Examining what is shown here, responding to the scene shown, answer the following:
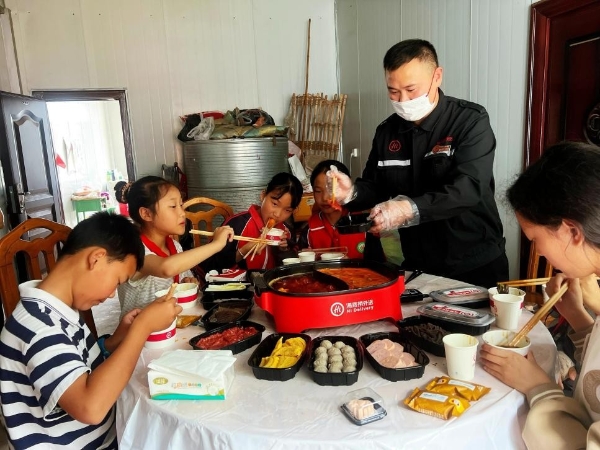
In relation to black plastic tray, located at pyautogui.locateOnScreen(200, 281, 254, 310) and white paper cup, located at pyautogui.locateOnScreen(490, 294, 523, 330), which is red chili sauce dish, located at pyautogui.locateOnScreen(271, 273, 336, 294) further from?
white paper cup, located at pyautogui.locateOnScreen(490, 294, 523, 330)

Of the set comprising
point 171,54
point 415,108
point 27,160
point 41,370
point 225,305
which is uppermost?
point 171,54

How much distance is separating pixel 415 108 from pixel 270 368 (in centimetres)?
150

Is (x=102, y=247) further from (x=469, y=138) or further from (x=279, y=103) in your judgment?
(x=279, y=103)

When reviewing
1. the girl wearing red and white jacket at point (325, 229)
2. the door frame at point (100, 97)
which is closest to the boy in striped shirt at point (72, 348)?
the girl wearing red and white jacket at point (325, 229)

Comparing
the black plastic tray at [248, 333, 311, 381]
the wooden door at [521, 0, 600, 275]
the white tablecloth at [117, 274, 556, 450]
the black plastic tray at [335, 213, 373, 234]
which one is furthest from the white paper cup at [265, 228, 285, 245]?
the wooden door at [521, 0, 600, 275]

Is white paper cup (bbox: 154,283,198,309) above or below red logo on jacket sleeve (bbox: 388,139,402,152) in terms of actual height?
below

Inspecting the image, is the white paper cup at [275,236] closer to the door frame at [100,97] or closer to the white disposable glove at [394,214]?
the white disposable glove at [394,214]

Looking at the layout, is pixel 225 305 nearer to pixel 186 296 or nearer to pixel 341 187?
pixel 186 296

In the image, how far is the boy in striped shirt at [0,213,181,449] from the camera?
114 cm

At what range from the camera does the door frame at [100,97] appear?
5.09 meters

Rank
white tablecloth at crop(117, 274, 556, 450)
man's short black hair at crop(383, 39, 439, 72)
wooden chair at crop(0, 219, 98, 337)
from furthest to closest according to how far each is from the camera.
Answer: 1. man's short black hair at crop(383, 39, 439, 72)
2. wooden chair at crop(0, 219, 98, 337)
3. white tablecloth at crop(117, 274, 556, 450)

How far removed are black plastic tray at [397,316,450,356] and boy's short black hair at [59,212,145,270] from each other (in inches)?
35.0

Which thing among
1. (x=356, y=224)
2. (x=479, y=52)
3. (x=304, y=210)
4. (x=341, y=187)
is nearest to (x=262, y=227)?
(x=341, y=187)

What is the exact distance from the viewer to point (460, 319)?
1.47 m
